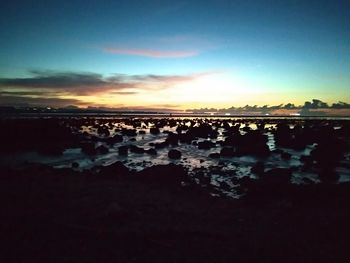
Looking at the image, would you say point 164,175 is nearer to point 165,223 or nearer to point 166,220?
point 166,220

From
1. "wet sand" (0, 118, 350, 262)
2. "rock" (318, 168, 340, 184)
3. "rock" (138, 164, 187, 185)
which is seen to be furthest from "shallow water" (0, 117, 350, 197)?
"wet sand" (0, 118, 350, 262)

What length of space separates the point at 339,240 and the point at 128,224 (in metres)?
5.66

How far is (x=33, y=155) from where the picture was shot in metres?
Result: 24.2

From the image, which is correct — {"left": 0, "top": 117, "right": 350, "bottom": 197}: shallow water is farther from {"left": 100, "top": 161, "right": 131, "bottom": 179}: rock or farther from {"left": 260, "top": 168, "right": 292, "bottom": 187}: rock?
{"left": 100, "top": 161, "right": 131, "bottom": 179}: rock

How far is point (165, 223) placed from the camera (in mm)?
8820

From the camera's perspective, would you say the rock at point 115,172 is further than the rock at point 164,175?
Yes

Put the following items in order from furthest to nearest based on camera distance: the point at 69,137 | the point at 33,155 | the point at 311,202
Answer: the point at 69,137 < the point at 33,155 < the point at 311,202

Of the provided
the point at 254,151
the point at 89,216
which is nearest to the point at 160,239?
the point at 89,216

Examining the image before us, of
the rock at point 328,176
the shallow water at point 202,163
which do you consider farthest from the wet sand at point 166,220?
the rock at point 328,176

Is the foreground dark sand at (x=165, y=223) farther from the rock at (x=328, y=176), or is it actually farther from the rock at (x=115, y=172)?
the rock at (x=328, y=176)

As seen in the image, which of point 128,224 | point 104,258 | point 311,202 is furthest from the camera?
point 311,202

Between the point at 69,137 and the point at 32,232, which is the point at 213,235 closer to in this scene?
the point at 32,232

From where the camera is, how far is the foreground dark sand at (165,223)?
22.2 ft

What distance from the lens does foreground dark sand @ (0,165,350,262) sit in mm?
→ 6766
